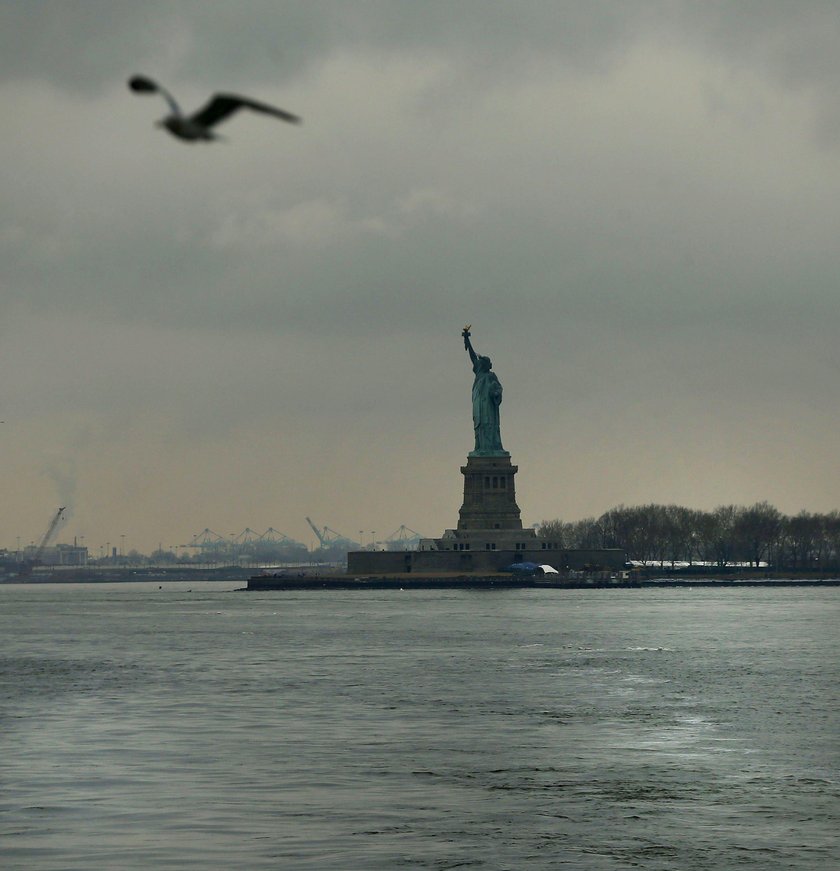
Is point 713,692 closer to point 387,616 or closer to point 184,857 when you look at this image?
point 184,857

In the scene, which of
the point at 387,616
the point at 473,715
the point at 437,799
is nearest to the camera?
the point at 437,799

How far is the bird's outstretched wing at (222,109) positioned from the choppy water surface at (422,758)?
23.2 meters

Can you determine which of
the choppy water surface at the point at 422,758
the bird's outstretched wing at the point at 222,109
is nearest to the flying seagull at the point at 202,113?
the bird's outstretched wing at the point at 222,109

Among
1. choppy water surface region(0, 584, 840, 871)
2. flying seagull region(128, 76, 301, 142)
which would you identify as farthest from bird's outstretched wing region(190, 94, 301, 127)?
choppy water surface region(0, 584, 840, 871)

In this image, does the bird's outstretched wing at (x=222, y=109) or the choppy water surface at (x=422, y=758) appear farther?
the choppy water surface at (x=422, y=758)

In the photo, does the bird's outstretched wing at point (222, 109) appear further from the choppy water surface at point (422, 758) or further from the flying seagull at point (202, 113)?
the choppy water surface at point (422, 758)

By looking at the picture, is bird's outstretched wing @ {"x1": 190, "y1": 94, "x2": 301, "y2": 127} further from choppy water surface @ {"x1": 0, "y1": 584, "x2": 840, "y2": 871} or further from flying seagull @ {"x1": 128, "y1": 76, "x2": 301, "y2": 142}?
choppy water surface @ {"x1": 0, "y1": 584, "x2": 840, "y2": 871}

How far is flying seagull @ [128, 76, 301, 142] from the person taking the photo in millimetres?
12195

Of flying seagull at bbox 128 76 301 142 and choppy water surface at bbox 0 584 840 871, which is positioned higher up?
flying seagull at bbox 128 76 301 142

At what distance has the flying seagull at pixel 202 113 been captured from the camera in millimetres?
12195

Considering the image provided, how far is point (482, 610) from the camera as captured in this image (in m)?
166

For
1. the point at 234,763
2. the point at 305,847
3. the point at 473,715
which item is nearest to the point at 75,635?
the point at 473,715

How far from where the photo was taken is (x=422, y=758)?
48.4 m

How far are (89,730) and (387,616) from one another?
97.8 metres
